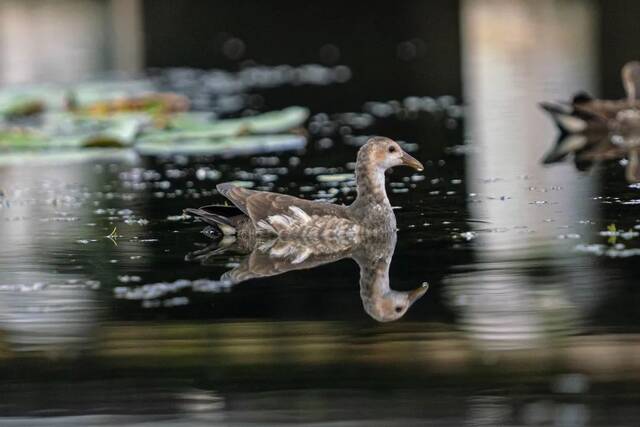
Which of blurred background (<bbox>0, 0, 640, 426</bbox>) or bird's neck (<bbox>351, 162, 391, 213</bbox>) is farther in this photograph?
bird's neck (<bbox>351, 162, 391, 213</bbox>)

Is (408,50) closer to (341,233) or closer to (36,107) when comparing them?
(36,107)

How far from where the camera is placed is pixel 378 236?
379 inches

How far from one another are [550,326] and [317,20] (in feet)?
98.5

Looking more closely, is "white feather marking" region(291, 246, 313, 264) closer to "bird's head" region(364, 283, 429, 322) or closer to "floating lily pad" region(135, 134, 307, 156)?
"bird's head" region(364, 283, 429, 322)

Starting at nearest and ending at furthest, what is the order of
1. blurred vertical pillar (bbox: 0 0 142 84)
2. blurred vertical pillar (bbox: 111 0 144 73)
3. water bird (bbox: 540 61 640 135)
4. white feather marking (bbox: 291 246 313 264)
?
white feather marking (bbox: 291 246 313 264) < water bird (bbox: 540 61 640 135) < blurred vertical pillar (bbox: 0 0 142 84) < blurred vertical pillar (bbox: 111 0 144 73)

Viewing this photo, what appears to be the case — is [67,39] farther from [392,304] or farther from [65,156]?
[392,304]

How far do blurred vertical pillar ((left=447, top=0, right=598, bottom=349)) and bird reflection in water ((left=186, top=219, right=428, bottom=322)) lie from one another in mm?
371

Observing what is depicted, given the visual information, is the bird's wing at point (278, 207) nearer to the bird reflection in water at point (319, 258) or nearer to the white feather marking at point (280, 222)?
the white feather marking at point (280, 222)

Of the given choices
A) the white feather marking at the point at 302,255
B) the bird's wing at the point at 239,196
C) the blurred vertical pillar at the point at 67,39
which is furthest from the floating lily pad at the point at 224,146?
the blurred vertical pillar at the point at 67,39

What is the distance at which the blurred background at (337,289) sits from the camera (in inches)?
250

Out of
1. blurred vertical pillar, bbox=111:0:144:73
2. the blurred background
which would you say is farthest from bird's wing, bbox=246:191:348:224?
blurred vertical pillar, bbox=111:0:144:73

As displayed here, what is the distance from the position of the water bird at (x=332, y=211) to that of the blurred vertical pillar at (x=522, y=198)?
0.69 m

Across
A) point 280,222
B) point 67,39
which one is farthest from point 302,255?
point 67,39

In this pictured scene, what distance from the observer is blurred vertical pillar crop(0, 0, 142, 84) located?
26922 mm
